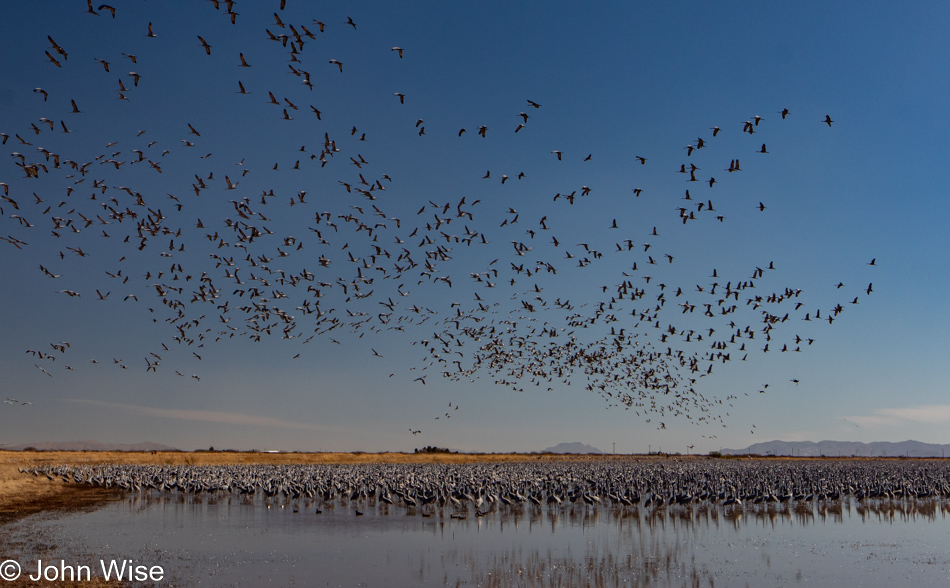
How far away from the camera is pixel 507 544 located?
21.6m

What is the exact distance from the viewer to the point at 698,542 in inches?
885

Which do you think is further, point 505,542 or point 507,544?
point 505,542

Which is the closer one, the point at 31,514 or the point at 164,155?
the point at 164,155

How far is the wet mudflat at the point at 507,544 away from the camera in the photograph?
17.3 m

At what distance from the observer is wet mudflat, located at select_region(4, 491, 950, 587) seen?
17.3 meters

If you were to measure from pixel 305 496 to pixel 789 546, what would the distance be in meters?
22.7

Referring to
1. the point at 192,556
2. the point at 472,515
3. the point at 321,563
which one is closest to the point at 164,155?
the point at 192,556

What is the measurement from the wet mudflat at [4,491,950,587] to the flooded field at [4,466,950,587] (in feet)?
0.21

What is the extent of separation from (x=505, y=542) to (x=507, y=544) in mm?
400

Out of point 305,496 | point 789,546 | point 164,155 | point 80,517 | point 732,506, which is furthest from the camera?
point 305,496

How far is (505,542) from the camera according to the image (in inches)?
866

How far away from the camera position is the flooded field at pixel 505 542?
1731cm

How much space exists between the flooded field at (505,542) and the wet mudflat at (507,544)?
6 centimetres

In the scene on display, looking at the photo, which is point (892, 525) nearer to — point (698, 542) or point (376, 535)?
point (698, 542)
